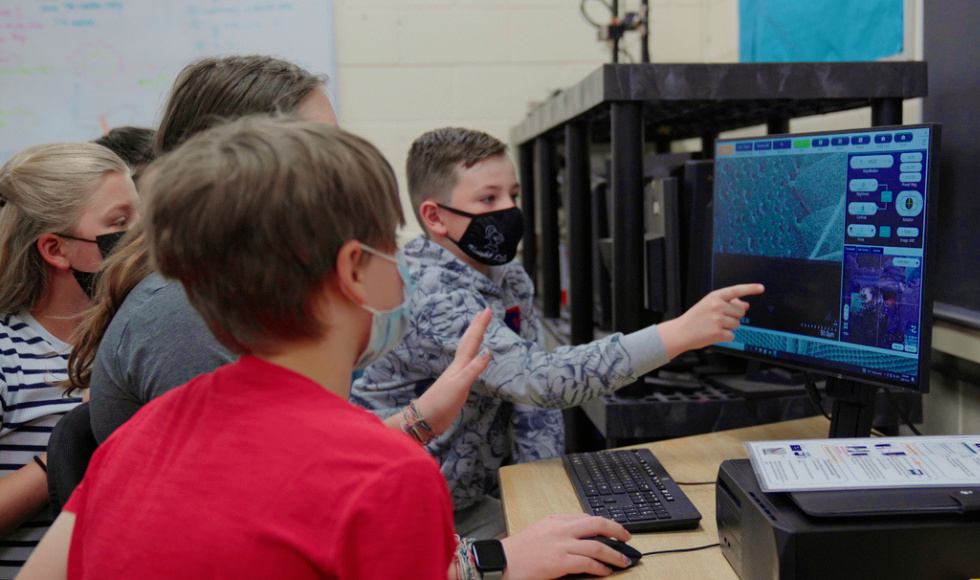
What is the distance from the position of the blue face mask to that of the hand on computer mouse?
0.33 metres

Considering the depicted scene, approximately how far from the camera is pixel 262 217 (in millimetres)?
549

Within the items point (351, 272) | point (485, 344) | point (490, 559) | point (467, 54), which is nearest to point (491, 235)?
point (485, 344)

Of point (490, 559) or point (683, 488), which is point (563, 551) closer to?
point (490, 559)

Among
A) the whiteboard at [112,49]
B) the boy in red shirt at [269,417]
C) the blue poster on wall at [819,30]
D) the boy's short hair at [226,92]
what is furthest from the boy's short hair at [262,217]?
the whiteboard at [112,49]

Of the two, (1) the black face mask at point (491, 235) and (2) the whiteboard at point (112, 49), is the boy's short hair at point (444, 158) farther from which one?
(2) the whiteboard at point (112, 49)

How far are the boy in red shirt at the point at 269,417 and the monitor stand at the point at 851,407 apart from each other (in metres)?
0.75

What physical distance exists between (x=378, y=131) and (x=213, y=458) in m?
2.14

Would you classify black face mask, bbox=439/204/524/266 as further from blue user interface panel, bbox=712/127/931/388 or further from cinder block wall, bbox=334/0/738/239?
cinder block wall, bbox=334/0/738/239

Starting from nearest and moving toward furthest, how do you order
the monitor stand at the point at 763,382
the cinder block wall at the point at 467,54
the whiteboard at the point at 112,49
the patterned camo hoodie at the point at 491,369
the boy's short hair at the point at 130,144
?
the patterned camo hoodie at the point at 491,369 < the monitor stand at the point at 763,382 < the boy's short hair at the point at 130,144 < the whiteboard at the point at 112,49 < the cinder block wall at the point at 467,54

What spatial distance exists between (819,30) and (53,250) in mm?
1887

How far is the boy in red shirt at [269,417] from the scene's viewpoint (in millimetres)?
527

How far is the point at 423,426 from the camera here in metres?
1.01

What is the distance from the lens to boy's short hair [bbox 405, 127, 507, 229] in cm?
142

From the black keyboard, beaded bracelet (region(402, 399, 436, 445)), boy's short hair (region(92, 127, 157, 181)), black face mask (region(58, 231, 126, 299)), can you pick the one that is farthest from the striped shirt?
the black keyboard
